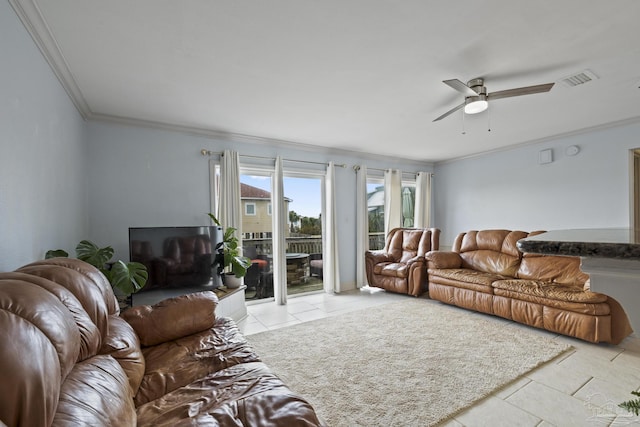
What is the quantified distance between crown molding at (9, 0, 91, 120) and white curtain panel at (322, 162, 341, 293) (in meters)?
3.41

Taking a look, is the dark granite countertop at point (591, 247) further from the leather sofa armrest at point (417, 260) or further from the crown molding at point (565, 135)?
the crown molding at point (565, 135)

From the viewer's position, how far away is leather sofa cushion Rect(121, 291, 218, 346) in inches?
77.3

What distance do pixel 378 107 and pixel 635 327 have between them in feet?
10.2

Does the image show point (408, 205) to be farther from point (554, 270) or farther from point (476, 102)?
point (476, 102)

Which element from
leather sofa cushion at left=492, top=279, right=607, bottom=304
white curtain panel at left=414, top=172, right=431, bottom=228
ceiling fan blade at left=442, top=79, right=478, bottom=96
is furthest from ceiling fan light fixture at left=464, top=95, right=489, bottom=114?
white curtain panel at left=414, top=172, right=431, bottom=228

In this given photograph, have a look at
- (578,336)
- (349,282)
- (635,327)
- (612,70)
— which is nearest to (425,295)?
(349,282)

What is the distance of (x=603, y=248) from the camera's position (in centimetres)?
50

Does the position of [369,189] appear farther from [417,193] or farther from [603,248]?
[603,248]

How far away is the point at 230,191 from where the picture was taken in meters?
4.14

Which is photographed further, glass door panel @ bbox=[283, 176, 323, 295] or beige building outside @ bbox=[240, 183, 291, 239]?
→ glass door panel @ bbox=[283, 176, 323, 295]

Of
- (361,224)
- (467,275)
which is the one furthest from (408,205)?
(467,275)

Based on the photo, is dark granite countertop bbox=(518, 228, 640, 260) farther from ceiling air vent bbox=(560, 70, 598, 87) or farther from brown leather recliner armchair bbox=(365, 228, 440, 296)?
brown leather recliner armchair bbox=(365, 228, 440, 296)

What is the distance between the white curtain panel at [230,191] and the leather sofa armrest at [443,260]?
2.83m

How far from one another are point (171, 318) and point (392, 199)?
4.67 meters
